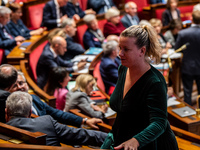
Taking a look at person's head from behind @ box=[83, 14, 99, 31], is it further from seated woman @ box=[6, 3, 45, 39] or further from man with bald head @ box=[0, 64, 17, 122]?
man with bald head @ box=[0, 64, 17, 122]

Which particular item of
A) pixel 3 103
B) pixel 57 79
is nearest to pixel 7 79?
pixel 3 103

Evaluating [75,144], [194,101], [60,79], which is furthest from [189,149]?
[194,101]

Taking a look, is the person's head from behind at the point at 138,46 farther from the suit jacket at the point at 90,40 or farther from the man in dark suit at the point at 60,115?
the suit jacket at the point at 90,40

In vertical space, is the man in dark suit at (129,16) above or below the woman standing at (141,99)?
below

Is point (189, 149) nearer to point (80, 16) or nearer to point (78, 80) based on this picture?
point (78, 80)

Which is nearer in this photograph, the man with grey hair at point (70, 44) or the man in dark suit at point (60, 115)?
the man in dark suit at point (60, 115)

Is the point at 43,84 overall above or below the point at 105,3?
below

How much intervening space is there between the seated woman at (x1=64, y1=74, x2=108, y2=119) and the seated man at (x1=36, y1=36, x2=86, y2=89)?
53 centimetres

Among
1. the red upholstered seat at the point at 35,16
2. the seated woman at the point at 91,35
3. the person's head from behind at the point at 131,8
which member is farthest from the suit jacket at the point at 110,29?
the red upholstered seat at the point at 35,16

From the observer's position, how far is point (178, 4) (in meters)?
3.88

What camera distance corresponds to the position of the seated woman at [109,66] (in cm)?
218

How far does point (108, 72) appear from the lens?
7.17 ft

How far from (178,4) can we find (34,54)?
2.18 metres

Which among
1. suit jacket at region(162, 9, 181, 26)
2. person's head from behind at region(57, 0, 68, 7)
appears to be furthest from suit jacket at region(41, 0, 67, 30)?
suit jacket at region(162, 9, 181, 26)
